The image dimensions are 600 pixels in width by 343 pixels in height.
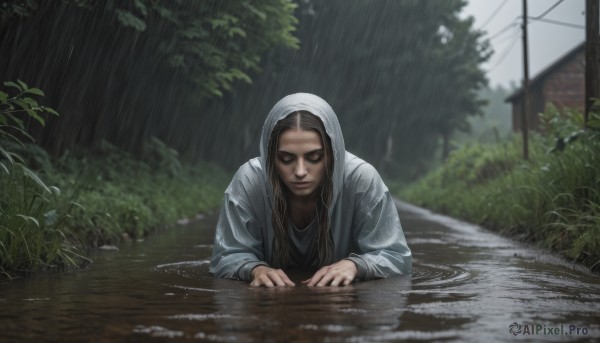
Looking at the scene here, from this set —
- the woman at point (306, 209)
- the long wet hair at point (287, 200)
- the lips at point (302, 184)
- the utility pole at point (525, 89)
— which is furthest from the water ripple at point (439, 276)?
the utility pole at point (525, 89)

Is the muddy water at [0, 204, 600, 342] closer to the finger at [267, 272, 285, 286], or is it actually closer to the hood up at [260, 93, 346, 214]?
A: the finger at [267, 272, 285, 286]

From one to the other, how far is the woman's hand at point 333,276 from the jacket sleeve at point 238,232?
23.7 inches

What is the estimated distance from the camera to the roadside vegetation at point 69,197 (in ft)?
18.6

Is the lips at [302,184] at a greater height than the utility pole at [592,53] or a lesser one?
lesser

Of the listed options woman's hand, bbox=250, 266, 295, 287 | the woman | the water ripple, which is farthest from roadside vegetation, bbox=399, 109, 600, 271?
woman's hand, bbox=250, 266, 295, 287

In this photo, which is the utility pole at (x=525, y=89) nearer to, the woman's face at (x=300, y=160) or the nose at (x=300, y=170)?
the woman's face at (x=300, y=160)

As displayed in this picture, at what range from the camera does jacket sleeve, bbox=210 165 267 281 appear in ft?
17.1

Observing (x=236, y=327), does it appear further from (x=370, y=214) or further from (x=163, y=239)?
(x=163, y=239)

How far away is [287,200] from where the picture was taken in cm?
522

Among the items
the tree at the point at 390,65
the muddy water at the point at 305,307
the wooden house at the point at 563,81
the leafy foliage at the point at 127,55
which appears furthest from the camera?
the tree at the point at 390,65

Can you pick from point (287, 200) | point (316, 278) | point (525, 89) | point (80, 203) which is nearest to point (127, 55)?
point (80, 203)

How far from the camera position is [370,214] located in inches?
206

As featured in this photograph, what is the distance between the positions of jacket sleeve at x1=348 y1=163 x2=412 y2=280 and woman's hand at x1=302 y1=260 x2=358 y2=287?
0.43 metres

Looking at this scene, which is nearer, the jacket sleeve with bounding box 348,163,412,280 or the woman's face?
the woman's face
